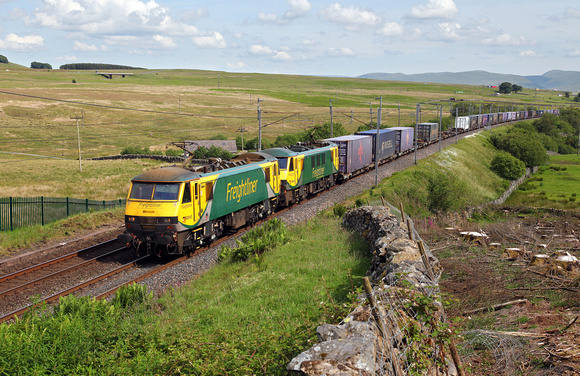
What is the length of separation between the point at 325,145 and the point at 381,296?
31495 millimetres

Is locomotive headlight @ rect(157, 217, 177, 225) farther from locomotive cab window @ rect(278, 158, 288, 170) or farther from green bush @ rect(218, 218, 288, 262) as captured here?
locomotive cab window @ rect(278, 158, 288, 170)

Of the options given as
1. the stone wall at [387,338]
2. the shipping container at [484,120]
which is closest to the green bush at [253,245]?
the stone wall at [387,338]

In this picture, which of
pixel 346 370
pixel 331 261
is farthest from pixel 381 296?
pixel 331 261

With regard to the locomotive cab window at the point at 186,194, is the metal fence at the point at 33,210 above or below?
below

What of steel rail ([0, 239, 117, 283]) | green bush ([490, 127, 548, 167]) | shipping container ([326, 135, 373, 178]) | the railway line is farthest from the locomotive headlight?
green bush ([490, 127, 548, 167])

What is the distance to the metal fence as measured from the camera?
89.2 ft

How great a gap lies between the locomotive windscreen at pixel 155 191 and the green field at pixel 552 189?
53816mm

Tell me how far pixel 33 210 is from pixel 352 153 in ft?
82.0

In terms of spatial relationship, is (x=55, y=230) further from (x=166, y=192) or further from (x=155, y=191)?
(x=166, y=192)

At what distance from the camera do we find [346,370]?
18.3ft

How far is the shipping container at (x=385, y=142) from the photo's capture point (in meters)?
50.1

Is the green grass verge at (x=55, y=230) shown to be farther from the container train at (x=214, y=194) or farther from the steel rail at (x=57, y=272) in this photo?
the container train at (x=214, y=194)

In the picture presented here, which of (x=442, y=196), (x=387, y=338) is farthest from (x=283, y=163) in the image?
(x=387, y=338)

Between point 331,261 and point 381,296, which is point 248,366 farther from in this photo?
point 331,261
